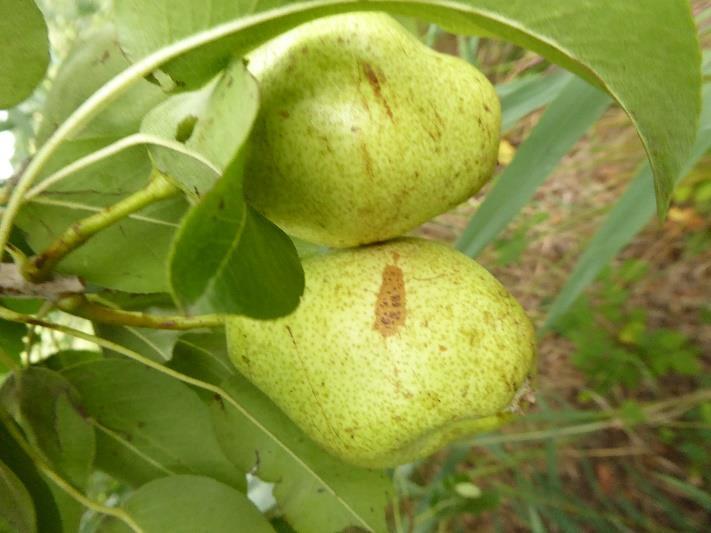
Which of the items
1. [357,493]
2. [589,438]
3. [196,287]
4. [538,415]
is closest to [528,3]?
[196,287]

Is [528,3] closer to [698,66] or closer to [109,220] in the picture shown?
[698,66]

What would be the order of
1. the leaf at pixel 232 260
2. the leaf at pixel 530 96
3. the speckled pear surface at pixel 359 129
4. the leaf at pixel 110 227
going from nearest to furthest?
the leaf at pixel 232 260 → the speckled pear surface at pixel 359 129 → the leaf at pixel 110 227 → the leaf at pixel 530 96

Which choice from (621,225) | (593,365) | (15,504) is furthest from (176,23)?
(593,365)

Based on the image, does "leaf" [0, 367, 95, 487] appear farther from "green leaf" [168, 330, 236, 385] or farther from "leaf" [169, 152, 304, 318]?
"leaf" [169, 152, 304, 318]

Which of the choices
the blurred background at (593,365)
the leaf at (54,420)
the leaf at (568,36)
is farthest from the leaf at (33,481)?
the blurred background at (593,365)

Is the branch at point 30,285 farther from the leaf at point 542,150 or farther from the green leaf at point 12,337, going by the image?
the leaf at point 542,150
